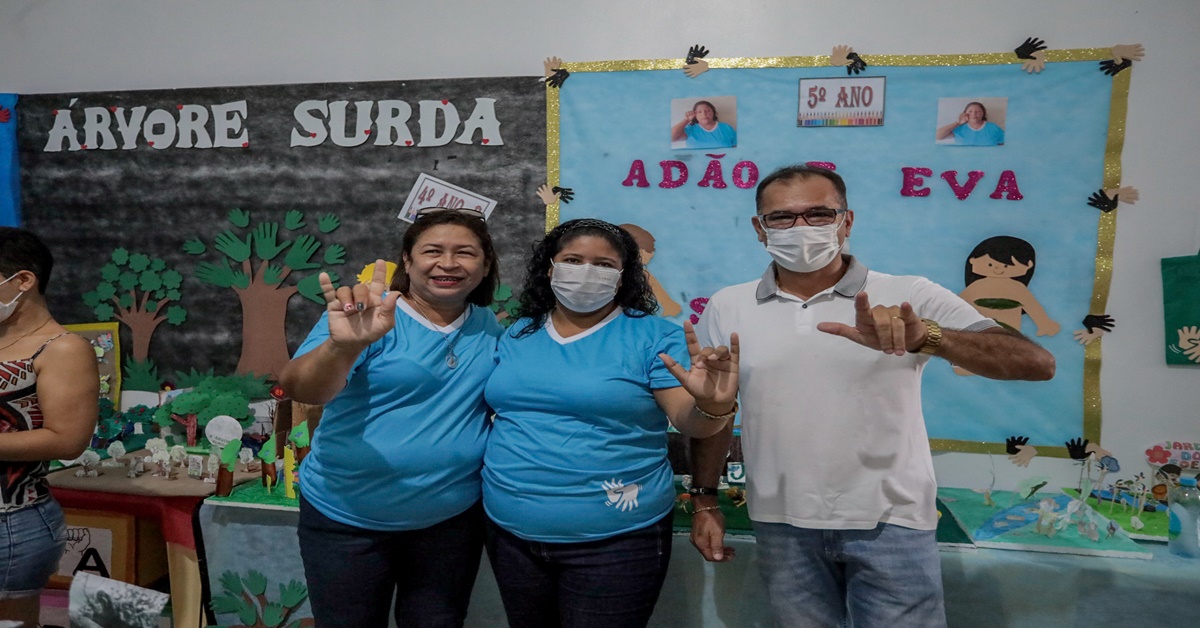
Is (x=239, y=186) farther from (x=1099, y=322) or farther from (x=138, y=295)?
(x=1099, y=322)

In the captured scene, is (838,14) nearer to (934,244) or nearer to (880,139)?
(880,139)

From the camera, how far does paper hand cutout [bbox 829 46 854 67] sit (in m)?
2.29

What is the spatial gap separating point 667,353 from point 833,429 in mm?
379

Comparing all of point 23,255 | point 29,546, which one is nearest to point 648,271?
point 23,255

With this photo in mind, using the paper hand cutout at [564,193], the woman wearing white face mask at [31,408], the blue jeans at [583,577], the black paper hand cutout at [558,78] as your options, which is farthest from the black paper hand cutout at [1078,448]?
the woman wearing white face mask at [31,408]

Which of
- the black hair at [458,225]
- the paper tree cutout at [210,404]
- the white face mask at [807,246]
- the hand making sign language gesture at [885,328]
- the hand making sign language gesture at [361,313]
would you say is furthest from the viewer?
the paper tree cutout at [210,404]

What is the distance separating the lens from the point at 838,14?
7.52ft

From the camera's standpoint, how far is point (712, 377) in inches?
52.2

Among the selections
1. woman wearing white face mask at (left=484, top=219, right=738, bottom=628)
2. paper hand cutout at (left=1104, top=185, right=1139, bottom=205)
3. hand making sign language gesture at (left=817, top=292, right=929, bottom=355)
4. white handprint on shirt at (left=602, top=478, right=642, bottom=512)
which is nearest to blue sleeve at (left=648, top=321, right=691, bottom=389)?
woman wearing white face mask at (left=484, top=219, right=738, bottom=628)

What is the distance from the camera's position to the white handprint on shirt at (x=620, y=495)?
1.40m

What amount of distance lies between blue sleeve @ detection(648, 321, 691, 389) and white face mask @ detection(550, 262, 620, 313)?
0.16m

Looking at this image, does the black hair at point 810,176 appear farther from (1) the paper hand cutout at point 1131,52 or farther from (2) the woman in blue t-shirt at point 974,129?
(1) the paper hand cutout at point 1131,52

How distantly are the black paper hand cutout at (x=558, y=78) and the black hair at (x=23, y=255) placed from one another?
5.26 ft

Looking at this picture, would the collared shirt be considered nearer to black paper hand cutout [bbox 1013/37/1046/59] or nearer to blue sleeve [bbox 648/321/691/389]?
blue sleeve [bbox 648/321/691/389]
